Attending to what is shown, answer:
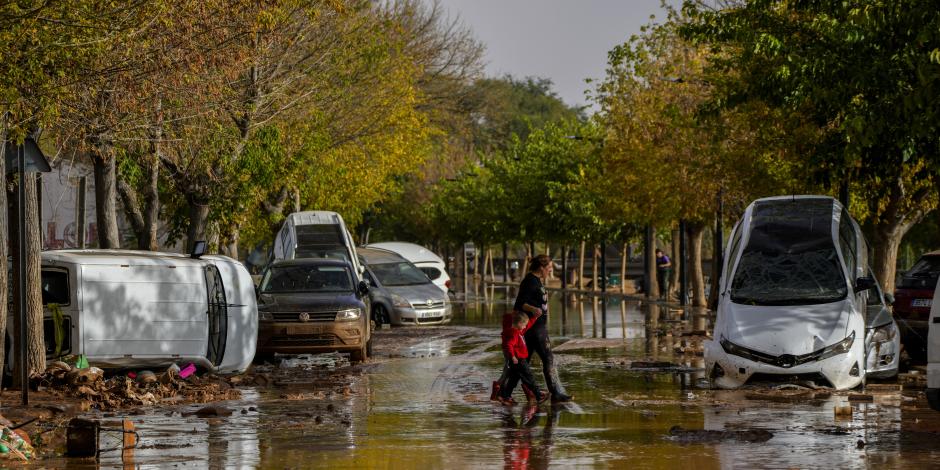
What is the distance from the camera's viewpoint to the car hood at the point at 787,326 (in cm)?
1691

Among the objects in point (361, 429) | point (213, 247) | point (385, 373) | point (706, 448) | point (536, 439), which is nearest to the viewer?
point (706, 448)

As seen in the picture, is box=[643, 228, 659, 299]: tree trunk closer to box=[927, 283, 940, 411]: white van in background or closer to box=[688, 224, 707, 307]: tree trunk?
box=[688, 224, 707, 307]: tree trunk

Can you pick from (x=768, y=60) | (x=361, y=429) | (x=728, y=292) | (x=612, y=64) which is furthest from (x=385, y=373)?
(x=612, y=64)

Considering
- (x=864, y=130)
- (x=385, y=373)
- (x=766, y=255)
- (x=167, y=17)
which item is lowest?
(x=385, y=373)

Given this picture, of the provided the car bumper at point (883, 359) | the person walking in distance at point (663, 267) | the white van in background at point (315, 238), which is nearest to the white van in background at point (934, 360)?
the car bumper at point (883, 359)

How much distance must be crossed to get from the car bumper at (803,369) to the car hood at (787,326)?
0.60 feet

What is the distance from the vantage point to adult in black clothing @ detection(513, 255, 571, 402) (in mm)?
16641

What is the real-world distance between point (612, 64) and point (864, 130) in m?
26.1

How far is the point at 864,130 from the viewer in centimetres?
1844

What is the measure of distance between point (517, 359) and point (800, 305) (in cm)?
368

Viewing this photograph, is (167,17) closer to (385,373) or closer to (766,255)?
(385,373)

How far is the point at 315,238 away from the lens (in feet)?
115

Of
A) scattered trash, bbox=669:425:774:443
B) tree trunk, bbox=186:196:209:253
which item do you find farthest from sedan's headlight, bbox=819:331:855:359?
tree trunk, bbox=186:196:209:253

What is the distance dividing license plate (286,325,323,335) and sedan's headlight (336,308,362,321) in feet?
1.21
